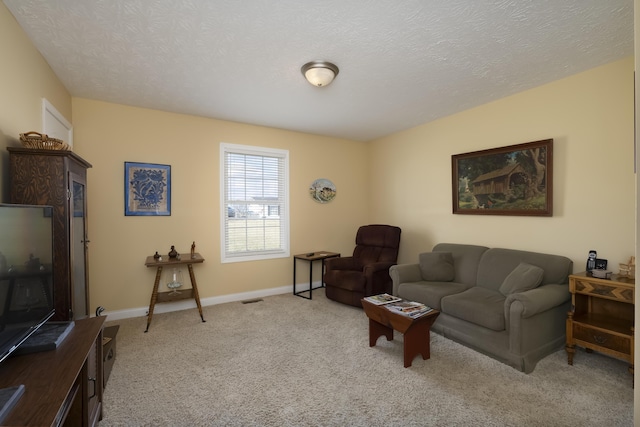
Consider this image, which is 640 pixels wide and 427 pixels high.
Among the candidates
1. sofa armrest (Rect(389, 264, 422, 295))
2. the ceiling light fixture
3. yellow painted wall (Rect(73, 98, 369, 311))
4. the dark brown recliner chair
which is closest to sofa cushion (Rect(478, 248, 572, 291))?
sofa armrest (Rect(389, 264, 422, 295))

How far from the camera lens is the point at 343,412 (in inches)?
73.7

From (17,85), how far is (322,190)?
3651mm

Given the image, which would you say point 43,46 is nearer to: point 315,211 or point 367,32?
point 367,32

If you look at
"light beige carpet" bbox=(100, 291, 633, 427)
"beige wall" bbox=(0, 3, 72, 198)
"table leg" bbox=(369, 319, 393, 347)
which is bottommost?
"light beige carpet" bbox=(100, 291, 633, 427)

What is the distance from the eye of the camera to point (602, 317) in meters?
2.49

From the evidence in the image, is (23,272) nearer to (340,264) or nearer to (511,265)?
(340,264)

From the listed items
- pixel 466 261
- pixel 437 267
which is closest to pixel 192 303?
pixel 437 267

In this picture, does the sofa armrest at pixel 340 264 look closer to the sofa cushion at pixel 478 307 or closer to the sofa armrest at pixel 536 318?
the sofa cushion at pixel 478 307

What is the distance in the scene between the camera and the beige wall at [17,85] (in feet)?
6.08

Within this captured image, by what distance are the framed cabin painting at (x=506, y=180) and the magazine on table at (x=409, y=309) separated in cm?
168

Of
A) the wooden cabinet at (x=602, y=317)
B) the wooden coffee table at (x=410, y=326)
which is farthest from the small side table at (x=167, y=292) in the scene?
the wooden cabinet at (x=602, y=317)

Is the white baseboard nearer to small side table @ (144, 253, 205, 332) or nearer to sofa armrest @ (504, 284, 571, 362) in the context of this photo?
small side table @ (144, 253, 205, 332)

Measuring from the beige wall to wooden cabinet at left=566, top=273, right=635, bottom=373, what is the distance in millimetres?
4311

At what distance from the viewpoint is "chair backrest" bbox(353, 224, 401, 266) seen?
4.30m
